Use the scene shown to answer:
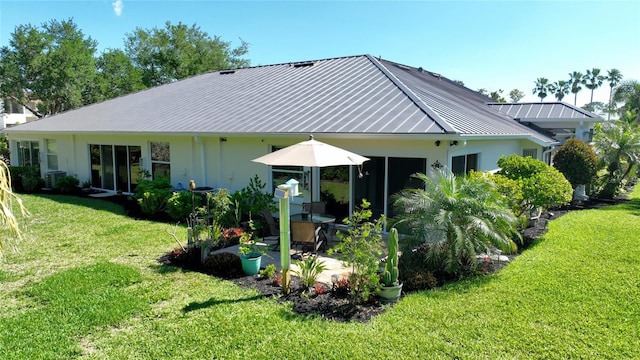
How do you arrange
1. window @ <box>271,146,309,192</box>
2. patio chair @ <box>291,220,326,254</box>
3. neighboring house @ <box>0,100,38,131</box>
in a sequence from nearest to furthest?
patio chair @ <box>291,220,326,254</box>, window @ <box>271,146,309,192</box>, neighboring house @ <box>0,100,38,131</box>

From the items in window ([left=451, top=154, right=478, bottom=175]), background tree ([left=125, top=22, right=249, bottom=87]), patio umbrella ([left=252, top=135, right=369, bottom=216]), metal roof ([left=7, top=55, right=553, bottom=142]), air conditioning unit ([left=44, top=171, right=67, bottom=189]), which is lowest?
air conditioning unit ([left=44, top=171, right=67, bottom=189])

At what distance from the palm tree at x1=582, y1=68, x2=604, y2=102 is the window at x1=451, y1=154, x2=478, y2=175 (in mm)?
82008

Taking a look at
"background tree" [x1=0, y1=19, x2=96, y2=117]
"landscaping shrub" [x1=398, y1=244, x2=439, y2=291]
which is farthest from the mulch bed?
"background tree" [x1=0, y1=19, x2=96, y2=117]

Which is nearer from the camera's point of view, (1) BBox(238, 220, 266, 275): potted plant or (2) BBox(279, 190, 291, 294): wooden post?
(2) BBox(279, 190, 291, 294): wooden post

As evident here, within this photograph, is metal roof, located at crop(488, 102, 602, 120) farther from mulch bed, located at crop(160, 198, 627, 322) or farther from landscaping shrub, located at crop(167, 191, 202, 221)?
landscaping shrub, located at crop(167, 191, 202, 221)

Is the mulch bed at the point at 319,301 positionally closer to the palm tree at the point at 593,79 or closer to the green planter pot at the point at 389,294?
the green planter pot at the point at 389,294

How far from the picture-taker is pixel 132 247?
9867 mm

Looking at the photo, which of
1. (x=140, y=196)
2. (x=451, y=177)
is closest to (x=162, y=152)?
(x=140, y=196)

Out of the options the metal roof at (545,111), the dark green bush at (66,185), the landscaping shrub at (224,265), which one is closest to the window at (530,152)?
the metal roof at (545,111)

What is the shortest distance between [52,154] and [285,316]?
19322 millimetres

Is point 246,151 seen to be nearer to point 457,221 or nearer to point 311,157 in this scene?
point 311,157

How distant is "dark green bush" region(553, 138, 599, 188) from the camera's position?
16625 millimetres

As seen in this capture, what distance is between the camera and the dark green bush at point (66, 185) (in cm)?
1819

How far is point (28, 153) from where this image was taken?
73.0 ft
